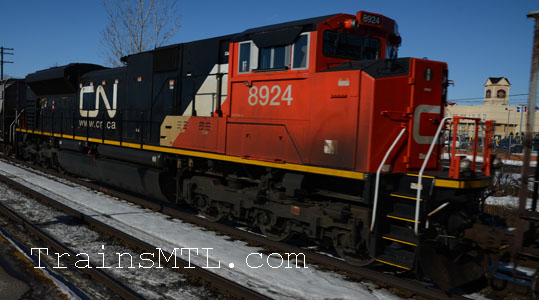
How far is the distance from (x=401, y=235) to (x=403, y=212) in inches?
13.5

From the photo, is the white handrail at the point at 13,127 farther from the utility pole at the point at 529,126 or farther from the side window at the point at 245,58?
the utility pole at the point at 529,126

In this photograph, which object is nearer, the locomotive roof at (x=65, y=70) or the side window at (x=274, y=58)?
the side window at (x=274, y=58)

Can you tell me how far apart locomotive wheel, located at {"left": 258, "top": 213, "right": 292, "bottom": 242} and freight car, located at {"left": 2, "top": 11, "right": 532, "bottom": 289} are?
38 mm

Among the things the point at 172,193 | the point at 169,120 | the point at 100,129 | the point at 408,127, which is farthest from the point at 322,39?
the point at 100,129

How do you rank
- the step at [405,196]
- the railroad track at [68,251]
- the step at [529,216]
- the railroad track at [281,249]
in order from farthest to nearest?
1. the step at [405,196]
2. the railroad track at [281,249]
3. the railroad track at [68,251]
4. the step at [529,216]

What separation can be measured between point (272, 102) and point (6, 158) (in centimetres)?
1947

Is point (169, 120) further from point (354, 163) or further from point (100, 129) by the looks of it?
point (354, 163)

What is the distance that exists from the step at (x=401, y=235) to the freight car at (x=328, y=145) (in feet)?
0.06

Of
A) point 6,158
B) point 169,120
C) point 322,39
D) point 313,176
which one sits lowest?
point 6,158

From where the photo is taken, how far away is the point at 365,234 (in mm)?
6441

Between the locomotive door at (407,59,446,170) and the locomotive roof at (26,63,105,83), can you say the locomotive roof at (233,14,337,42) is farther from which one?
the locomotive roof at (26,63,105,83)

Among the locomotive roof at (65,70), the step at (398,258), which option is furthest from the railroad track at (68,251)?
the locomotive roof at (65,70)

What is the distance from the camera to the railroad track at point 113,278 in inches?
220

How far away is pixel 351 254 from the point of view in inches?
273
